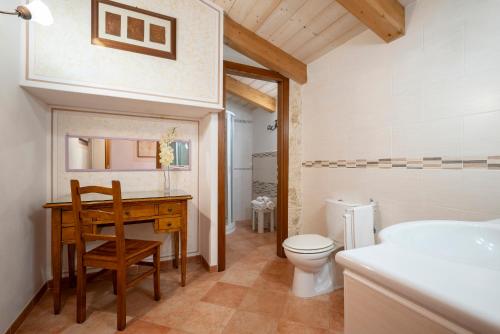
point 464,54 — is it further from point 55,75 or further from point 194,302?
point 55,75

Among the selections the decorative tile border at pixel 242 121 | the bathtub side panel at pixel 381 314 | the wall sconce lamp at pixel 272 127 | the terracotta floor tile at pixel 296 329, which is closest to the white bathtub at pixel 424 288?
the bathtub side panel at pixel 381 314

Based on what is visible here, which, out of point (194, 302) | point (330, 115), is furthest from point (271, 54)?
point (194, 302)

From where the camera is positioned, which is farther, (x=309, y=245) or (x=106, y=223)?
(x=309, y=245)

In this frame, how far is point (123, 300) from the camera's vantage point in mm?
1508

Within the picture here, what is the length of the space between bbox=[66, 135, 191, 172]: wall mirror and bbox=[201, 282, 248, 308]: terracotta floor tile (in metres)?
1.25

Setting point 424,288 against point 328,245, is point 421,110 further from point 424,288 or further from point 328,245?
point 424,288

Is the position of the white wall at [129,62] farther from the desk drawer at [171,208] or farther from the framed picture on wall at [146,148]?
the desk drawer at [171,208]

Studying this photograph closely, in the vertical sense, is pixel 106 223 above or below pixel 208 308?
above

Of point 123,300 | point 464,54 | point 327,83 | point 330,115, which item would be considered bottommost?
A: point 123,300

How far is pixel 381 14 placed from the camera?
61.2 inches

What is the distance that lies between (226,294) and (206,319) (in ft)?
1.08

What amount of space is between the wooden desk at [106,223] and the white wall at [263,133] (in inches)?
92.3

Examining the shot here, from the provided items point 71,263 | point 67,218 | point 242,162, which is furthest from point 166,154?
point 242,162

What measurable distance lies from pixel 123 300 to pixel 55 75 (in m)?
1.62
